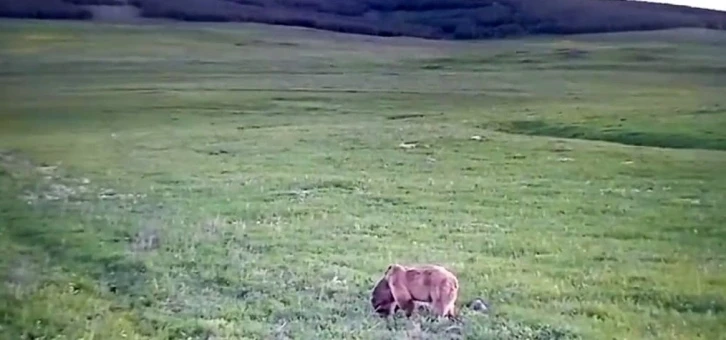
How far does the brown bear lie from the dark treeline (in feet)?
4.30

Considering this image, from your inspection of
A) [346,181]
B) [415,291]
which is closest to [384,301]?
[415,291]

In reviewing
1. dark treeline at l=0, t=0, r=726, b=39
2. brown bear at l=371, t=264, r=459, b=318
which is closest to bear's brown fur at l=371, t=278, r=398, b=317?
brown bear at l=371, t=264, r=459, b=318

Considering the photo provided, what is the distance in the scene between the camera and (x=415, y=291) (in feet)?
10.6

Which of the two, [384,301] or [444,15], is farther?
[444,15]

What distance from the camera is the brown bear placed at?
322 cm

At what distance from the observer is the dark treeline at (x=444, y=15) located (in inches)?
165

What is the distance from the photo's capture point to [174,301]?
3.31m

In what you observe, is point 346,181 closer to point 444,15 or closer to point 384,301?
point 384,301

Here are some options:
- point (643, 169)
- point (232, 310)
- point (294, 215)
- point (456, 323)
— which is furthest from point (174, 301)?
point (643, 169)

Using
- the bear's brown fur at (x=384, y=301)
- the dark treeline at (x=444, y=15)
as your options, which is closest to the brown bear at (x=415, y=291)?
the bear's brown fur at (x=384, y=301)

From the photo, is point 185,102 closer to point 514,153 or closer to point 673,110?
point 514,153

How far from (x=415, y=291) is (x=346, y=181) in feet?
2.15

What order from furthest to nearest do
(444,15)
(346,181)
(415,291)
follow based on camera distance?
(444,15), (346,181), (415,291)

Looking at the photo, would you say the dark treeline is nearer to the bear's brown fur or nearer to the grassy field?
the grassy field
